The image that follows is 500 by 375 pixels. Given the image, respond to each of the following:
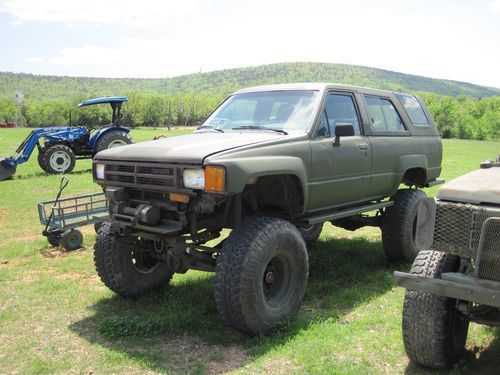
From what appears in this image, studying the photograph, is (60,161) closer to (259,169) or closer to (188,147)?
(188,147)

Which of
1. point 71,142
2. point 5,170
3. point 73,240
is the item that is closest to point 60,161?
point 71,142

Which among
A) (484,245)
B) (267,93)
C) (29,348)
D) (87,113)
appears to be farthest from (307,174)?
(87,113)

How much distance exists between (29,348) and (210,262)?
1634 mm

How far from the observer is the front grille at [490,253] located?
2.85 m

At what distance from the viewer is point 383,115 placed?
6066 mm

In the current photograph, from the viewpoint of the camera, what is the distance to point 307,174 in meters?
4.64

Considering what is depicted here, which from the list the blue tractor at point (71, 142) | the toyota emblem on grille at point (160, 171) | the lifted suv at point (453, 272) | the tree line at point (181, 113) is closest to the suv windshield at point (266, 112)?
the toyota emblem on grille at point (160, 171)

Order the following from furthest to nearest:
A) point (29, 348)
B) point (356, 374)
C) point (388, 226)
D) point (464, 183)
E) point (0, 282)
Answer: point (388, 226)
point (0, 282)
point (29, 348)
point (356, 374)
point (464, 183)

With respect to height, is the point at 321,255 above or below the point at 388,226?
below

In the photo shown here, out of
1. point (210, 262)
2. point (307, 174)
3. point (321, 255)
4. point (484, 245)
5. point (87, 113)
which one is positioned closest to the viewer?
point (484, 245)

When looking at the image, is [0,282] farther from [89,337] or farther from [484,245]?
[484,245]

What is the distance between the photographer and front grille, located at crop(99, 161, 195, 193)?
12.9ft

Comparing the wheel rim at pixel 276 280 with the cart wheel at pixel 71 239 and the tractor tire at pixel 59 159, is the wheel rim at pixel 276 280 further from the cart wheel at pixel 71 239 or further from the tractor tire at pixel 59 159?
the tractor tire at pixel 59 159

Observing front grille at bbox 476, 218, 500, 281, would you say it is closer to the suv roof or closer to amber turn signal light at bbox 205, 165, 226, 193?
amber turn signal light at bbox 205, 165, 226, 193
